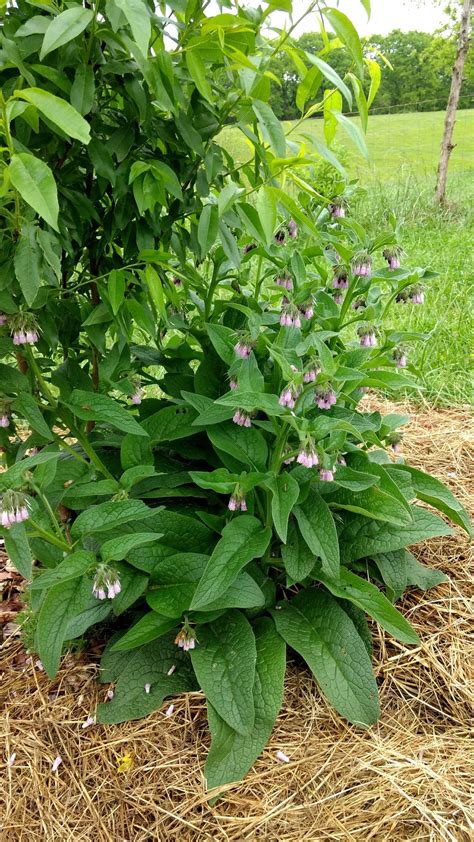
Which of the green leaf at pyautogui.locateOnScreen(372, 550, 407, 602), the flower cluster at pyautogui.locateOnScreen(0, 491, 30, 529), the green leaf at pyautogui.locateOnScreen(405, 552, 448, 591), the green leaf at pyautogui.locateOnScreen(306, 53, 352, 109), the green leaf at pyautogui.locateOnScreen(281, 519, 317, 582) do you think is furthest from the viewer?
the green leaf at pyautogui.locateOnScreen(405, 552, 448, 591)

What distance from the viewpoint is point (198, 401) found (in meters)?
1.92

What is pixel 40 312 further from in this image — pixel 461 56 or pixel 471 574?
pixel 461 56

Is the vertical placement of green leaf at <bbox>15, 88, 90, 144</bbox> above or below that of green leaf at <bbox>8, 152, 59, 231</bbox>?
above

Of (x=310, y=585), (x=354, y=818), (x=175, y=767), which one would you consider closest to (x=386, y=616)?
(x=310, y=585)

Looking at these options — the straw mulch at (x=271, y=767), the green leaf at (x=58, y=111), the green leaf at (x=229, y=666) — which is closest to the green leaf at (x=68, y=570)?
the green leaf at (x=229, y=666)

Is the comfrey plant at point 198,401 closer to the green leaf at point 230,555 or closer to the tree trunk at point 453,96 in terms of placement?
the green leaf at point 230,555

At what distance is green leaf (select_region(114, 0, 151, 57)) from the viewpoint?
0.99 meters

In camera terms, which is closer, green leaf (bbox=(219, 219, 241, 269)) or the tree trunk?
green leaf (bbox=(219, 219, 241, 269))

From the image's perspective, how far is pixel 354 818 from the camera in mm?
1578

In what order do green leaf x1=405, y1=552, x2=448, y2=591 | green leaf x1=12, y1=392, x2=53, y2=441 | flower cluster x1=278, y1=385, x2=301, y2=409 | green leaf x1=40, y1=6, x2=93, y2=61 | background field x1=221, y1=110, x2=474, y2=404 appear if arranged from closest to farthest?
green leaf x1=40, y1=6, x2=93, y2=61, flower cluster x1=278, y1=385, x2=301, y2=409, green leaf x1=12, y1=392, x2=53, y2=441, green leaf x1=405, y1=552, x2=448, y2=591, background field x1=221, y1=110, x2=474, y2=404

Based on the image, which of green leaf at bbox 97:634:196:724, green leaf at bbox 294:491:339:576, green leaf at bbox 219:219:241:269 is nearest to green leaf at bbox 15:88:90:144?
green leaf at bbox 219:219:241:269

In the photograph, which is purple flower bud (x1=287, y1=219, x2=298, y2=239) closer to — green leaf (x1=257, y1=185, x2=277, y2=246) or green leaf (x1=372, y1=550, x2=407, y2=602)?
green leaf (x1=257, y1=185, x2=277, y2=246)

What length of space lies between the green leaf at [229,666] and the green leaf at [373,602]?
27 cm

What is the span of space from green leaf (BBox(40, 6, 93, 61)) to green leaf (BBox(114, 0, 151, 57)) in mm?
149
